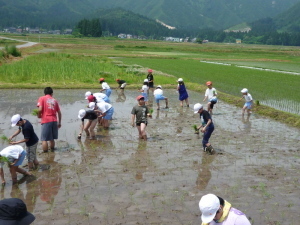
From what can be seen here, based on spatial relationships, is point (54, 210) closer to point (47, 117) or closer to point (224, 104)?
point (47, 117)

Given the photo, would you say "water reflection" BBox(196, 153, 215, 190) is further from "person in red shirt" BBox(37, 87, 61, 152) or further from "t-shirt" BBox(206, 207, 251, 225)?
"person in red shirt" BBox(37, 87, 61, 152)

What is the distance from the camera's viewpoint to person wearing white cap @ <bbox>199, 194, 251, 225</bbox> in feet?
11.7

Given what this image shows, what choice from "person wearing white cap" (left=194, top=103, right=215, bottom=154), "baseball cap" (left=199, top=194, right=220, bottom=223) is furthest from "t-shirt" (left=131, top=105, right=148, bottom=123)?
"baseball cap" (left=199, top=194, right=220, bottom=223)

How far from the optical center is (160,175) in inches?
301

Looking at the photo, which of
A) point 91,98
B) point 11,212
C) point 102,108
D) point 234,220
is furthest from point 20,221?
point 102,108

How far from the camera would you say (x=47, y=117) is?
9.05 m

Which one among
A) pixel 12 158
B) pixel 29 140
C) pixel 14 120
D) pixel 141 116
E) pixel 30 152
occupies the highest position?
pixel 14 120

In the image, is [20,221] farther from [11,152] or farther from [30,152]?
[30,152]

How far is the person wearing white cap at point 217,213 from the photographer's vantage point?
357 centimetres

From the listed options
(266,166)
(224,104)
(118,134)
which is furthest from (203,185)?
(224,104)

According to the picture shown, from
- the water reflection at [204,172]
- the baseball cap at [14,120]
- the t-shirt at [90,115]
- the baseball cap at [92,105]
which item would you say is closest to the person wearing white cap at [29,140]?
the baseball cap at [14,120]

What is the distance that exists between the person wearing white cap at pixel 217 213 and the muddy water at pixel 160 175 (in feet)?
6.79

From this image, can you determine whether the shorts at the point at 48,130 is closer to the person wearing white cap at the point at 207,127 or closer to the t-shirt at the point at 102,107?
the t-shirt at the point at 102,107

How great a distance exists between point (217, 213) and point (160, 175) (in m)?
4.01
